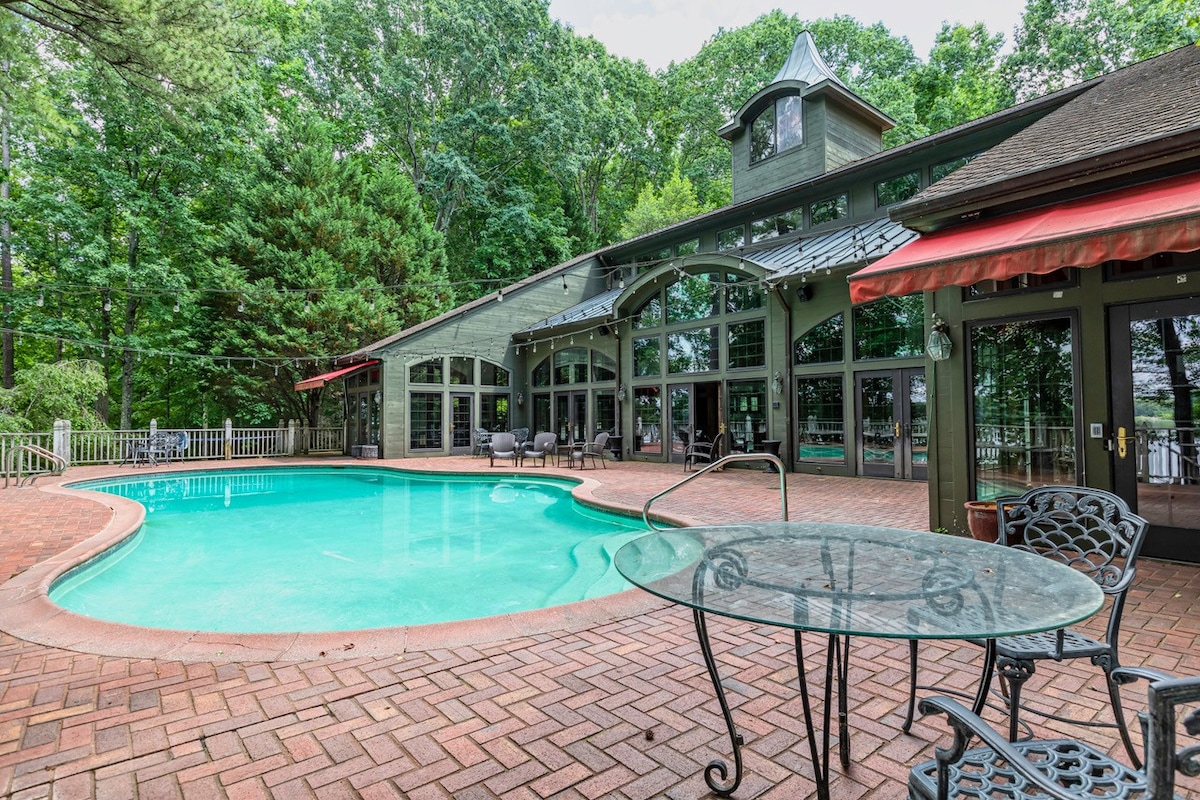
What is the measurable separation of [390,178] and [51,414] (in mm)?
11322

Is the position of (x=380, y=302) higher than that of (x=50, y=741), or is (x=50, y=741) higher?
(x=380, y=302)

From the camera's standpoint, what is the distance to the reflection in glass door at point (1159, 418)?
4148mm

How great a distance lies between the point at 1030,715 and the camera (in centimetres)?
218

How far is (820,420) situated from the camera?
10625mm

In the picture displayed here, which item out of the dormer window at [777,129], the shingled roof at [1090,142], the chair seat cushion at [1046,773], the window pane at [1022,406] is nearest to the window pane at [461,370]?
the dormer window at [777,129]

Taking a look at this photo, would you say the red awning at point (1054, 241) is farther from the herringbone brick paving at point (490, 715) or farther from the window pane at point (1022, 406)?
the herringbone brick paving at point (490, 715)

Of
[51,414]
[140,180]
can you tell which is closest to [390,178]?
[140,180]

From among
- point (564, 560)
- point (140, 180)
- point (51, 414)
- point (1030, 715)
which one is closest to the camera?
point (1030, 715)

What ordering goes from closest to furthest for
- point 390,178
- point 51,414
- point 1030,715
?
point 1030,715
point 51,414
point 390,178

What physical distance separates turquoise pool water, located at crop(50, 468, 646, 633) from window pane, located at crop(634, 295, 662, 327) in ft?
16.4

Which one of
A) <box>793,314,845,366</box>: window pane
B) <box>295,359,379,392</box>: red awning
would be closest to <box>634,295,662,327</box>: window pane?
<box>793,314,845,366</box>: window pane

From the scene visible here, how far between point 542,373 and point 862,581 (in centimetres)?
1496

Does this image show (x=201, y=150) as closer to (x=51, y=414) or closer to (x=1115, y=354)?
(x=51, y=414)

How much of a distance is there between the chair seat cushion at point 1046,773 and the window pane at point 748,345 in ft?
34.1
